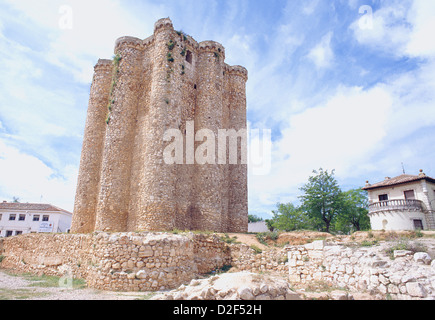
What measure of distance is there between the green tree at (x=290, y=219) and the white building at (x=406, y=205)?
367 inches

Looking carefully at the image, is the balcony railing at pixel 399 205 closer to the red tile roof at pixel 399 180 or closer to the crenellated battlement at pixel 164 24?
the red tile roof at pixel 399 180

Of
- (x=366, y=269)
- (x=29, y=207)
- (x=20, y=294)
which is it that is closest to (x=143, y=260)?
(x=20, y=294)

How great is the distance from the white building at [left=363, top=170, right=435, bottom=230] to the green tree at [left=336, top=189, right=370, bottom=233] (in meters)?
4.60

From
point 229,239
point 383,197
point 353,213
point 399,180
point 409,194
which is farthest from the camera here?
point 353,213

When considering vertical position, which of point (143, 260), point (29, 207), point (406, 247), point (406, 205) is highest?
point (29, 207)

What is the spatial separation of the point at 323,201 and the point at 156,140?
23.5 m

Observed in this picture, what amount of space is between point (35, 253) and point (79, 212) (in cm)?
371

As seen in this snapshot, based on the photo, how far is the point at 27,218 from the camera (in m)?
42.2

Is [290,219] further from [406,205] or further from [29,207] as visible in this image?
[29,207]

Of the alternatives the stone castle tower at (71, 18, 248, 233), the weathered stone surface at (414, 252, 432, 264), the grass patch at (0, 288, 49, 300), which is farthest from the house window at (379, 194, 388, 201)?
the grass patch at (0, 288, 49, 300)

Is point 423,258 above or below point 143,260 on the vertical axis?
above

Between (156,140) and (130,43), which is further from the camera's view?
(130,43)

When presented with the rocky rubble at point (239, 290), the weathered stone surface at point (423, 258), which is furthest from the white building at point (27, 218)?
the weathered stone surface at point (423, 258)

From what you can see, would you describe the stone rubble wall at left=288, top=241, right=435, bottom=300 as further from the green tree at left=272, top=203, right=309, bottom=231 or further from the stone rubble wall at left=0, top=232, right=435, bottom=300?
the green tree at left=272, top=203, right=309, bottom=231
